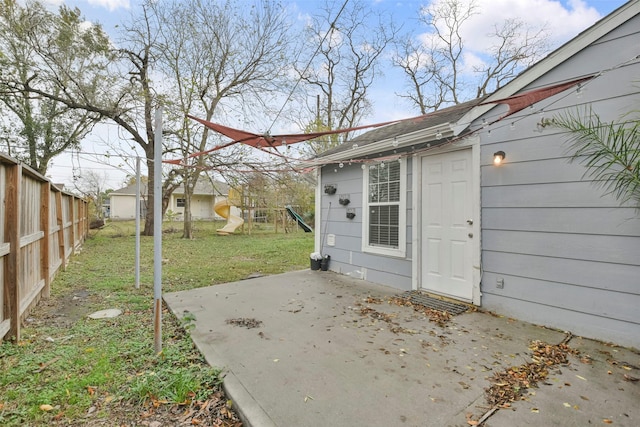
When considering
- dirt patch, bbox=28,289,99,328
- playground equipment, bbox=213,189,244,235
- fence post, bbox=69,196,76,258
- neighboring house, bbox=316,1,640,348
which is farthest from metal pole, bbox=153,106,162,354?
playground equipment, bbox=213,189,244,235

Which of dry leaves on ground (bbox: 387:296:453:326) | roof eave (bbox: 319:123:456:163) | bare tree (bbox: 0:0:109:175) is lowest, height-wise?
dry leaves on ground (bbox: 387:296:453:326)

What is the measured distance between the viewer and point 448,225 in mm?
3725

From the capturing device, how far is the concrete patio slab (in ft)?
5.57

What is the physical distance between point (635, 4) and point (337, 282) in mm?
4263

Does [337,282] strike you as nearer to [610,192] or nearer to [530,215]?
[530,215]

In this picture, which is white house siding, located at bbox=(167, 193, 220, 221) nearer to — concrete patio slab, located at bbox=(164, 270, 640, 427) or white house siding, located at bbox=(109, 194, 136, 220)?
white house siding, located at bbox=(109, 194, 136, 220)

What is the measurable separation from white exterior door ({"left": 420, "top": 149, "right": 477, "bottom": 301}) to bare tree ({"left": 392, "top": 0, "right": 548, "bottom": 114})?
10106 millimetres

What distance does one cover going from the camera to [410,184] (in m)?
4.18

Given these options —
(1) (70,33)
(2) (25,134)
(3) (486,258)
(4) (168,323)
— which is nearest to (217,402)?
(4) (168,323)

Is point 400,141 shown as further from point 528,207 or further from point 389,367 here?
point 389,367

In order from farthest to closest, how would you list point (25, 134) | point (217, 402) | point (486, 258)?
1. point (25, 134)
2. point (486, 258)
3. point (217, 402)

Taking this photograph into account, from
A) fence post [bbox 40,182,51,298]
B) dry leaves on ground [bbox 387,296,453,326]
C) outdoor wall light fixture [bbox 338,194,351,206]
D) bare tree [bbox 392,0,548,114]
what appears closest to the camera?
dry leaves on ground [bbox 387,296,453,326]

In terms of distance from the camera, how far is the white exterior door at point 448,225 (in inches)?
140

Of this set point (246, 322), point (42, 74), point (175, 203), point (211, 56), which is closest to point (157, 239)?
point (246, 322)
